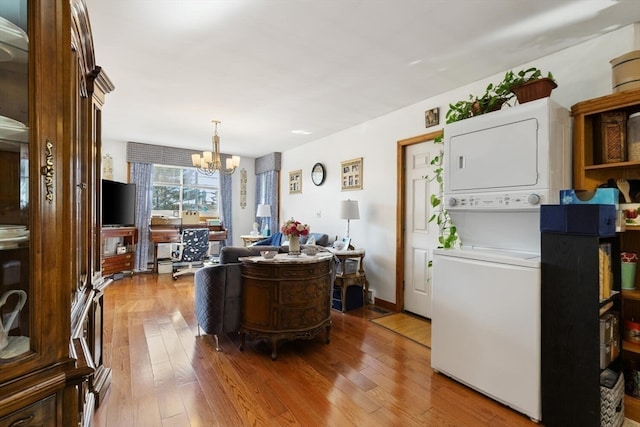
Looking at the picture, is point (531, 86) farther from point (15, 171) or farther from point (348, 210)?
point (15, 171)

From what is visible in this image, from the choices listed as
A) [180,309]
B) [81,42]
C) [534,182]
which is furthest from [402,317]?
[81,42]

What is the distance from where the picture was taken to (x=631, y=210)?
6.06ft

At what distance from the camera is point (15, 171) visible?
0.79 m

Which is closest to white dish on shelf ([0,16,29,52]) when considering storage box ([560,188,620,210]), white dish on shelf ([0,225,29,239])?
white dish on shelf ([0,225,29,239])

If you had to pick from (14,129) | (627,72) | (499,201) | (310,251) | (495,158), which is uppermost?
(627,72)

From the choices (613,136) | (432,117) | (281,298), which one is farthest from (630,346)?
(432,117)

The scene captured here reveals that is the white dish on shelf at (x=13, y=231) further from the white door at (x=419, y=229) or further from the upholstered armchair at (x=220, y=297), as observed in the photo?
the white door at (x=419, y=229)

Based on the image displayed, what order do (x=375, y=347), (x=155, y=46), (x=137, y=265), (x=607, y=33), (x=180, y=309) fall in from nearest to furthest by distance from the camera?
(x=607, y=33) < (x=155, y=46) < (x=375, y=347) < (x=180, y=309) < (x=137, y=265)

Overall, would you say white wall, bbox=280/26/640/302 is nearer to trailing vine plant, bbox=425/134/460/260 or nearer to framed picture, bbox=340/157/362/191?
framed picture, bbox=340/157/362/191

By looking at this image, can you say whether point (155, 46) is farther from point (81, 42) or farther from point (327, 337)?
point (327, 337)

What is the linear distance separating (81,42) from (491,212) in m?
2.61

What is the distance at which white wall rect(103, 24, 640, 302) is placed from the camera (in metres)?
2.23

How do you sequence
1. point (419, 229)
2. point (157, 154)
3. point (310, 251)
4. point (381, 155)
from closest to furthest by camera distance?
point (310, 251), point (419, 229), point (381, 155), point (157, 154)

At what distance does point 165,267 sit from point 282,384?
A: 15.3 feet
